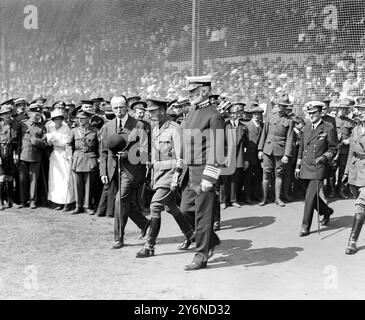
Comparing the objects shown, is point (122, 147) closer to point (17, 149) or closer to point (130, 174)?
point (130, 174)

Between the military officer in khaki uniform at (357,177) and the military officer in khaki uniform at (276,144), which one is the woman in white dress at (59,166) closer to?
the military officer in khaki uniform at (276,144)

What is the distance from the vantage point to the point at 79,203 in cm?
935

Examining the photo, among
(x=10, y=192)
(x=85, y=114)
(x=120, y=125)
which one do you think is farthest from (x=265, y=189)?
(x=10, y=192)

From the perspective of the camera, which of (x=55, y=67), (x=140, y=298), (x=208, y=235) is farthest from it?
(x=55, y=67)

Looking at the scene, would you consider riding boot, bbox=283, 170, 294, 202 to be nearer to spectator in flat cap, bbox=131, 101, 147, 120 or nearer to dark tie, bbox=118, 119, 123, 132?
spectator in flat cap, bbox=131, 101, 147, 120

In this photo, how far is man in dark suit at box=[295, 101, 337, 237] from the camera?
295 inches

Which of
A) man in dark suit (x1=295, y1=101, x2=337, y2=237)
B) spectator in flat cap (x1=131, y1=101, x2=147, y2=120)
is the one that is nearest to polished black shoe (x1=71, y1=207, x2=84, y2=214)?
spectator in flat cap (x1=131, y1=101, x2=147, y2=120)

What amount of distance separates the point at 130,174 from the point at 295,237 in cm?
229

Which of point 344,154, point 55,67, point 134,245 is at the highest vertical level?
point 55,67

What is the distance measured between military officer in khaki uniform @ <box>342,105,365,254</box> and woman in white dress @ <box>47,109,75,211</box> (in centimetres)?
458

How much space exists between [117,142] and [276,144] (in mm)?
3524

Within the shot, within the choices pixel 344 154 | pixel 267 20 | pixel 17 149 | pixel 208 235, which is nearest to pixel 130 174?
pixel 208 235

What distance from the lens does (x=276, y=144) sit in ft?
31.4

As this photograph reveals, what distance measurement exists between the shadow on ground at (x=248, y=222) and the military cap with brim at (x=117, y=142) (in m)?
2.04
